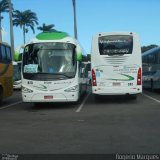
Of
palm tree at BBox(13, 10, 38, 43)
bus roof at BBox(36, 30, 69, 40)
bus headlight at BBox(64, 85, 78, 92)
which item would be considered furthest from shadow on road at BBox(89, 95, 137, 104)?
palm tree at BBox(13, 10, 38, 43)

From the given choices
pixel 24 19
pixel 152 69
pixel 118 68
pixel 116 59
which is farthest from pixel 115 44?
pixel 24 19

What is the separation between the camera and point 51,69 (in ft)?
62.2

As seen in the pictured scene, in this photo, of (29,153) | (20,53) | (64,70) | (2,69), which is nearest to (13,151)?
(29,153)

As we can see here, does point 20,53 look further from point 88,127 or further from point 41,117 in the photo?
point 88,127

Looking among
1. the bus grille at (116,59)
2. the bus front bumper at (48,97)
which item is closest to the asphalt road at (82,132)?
the bus front bumper at (48,97)

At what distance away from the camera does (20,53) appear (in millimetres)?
20109

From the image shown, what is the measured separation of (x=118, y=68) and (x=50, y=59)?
3.67 m

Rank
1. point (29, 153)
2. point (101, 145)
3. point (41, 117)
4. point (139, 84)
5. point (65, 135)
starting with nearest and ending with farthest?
1. point (29, 153)
2. point (101, 145)
3. point (65, 135)
4. point (41, 117)
5. point (139, 84)

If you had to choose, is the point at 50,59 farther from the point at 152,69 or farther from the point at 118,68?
the point at 152,69

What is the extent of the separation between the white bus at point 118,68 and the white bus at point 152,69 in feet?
23.9

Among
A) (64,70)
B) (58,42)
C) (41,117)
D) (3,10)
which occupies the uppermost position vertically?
(3,10)

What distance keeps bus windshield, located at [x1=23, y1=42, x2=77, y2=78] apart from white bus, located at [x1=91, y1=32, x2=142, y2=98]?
2.09 m

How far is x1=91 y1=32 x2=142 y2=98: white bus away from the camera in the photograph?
20859 millimetres

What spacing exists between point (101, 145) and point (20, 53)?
36.8 ft
